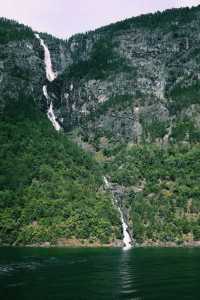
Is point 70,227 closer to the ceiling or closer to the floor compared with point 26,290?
closer to the floor

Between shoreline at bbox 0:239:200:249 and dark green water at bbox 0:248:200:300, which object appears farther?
shoreline at bbox 0:239:200:249

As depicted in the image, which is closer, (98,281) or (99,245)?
(98,281)

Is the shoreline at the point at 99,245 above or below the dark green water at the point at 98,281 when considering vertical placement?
below

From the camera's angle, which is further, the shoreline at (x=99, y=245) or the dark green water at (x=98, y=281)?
the shoreline at (x=99, y=245)

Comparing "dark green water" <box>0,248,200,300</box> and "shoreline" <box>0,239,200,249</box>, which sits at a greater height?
"dark green water" <box>0,248,200,300</box>

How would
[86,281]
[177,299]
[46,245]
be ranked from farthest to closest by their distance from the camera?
Answer: [46,245]
[86,281]
[177,299]

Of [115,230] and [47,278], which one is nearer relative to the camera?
[47,278]

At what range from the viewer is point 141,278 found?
80.1m

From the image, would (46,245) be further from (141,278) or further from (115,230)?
(141,278)

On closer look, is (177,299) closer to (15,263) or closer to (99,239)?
(15,263)

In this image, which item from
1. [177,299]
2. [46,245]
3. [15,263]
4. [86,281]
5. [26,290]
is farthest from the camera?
[46,245]

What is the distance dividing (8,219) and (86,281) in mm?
123821

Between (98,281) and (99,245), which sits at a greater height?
(98,281)

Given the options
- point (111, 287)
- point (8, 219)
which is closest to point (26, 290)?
point (111, 287)
